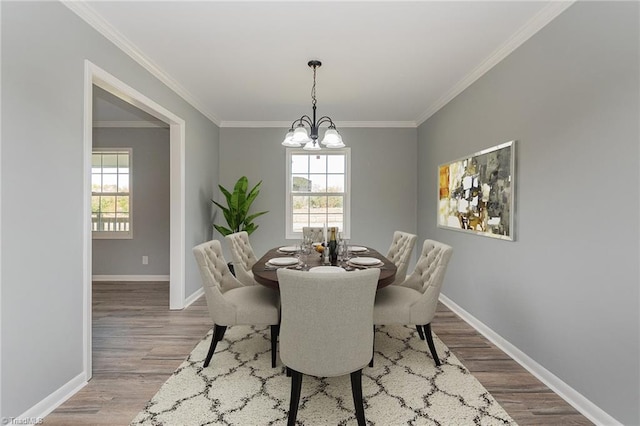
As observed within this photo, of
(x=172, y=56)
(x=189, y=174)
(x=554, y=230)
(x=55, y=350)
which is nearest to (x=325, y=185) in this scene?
(x=189, y=174)

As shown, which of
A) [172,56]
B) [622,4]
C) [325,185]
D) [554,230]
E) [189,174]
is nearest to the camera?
[622,4]

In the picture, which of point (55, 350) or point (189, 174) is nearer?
point (55, 350)

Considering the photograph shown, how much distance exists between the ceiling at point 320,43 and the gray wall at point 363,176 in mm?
1203

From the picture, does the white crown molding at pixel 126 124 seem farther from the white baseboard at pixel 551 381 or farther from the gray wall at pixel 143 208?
the white baseboard at pixel 551 381

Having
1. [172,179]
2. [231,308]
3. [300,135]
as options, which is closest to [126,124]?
[172,179]

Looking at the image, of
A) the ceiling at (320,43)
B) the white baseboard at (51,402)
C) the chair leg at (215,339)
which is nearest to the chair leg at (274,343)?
the chair leg at (215,339)

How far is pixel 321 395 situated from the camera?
2125 mm

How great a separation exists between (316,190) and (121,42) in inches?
132

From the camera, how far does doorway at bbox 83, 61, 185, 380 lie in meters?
2.27

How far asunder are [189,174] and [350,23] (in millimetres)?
2703

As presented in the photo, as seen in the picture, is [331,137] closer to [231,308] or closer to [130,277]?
[231,308]

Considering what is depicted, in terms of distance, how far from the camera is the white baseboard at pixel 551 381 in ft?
6.10

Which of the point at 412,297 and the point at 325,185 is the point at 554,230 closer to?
the point at 412,297

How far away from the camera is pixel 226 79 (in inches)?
138
